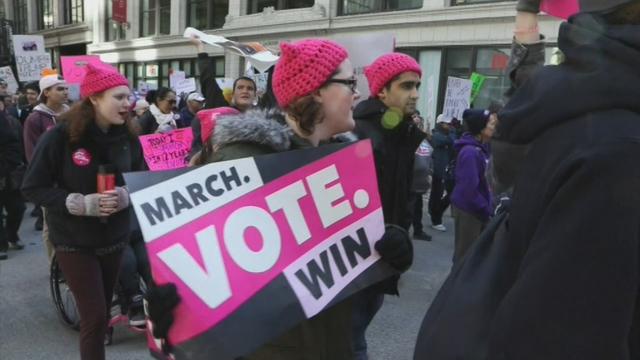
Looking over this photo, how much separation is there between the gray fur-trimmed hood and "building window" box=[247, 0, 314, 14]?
18.2m

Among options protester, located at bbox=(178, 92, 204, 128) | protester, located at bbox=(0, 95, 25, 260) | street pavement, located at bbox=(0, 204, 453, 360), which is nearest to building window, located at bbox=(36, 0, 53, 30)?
protester, located at bbox=(178, 92, 204, 128)

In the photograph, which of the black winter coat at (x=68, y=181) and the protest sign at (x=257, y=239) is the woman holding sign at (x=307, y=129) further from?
the black winter coat at (x=68, y=181)

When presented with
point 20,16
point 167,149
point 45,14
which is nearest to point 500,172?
point 167,149

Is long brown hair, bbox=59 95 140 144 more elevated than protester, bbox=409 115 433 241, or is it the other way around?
long brown hair, bbox=59 95 140 144

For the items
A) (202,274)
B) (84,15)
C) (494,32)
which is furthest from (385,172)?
(84,15)

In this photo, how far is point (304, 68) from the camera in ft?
5.66

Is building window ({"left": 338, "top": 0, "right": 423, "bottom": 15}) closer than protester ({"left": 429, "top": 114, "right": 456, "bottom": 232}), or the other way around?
protester ({"left": 429, "top": 114, "right": 456, "bottom": 232})

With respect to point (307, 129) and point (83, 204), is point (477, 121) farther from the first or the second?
point (83, 204)

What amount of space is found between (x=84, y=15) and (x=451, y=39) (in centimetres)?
2671

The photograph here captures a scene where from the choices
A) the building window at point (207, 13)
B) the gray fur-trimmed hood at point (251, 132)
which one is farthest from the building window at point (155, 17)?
the gray fur-trimmed hood at point (251, 132)

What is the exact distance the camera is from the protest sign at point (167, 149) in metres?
5.46

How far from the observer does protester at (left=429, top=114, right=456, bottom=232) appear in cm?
859

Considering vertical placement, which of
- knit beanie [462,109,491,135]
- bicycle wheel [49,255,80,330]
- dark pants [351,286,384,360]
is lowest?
bicycle wheel [49,255,80,330]

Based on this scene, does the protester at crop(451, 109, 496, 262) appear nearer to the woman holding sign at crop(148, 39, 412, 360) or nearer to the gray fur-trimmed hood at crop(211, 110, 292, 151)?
the woman holding sign at crop(148, 39, 412, 360)
